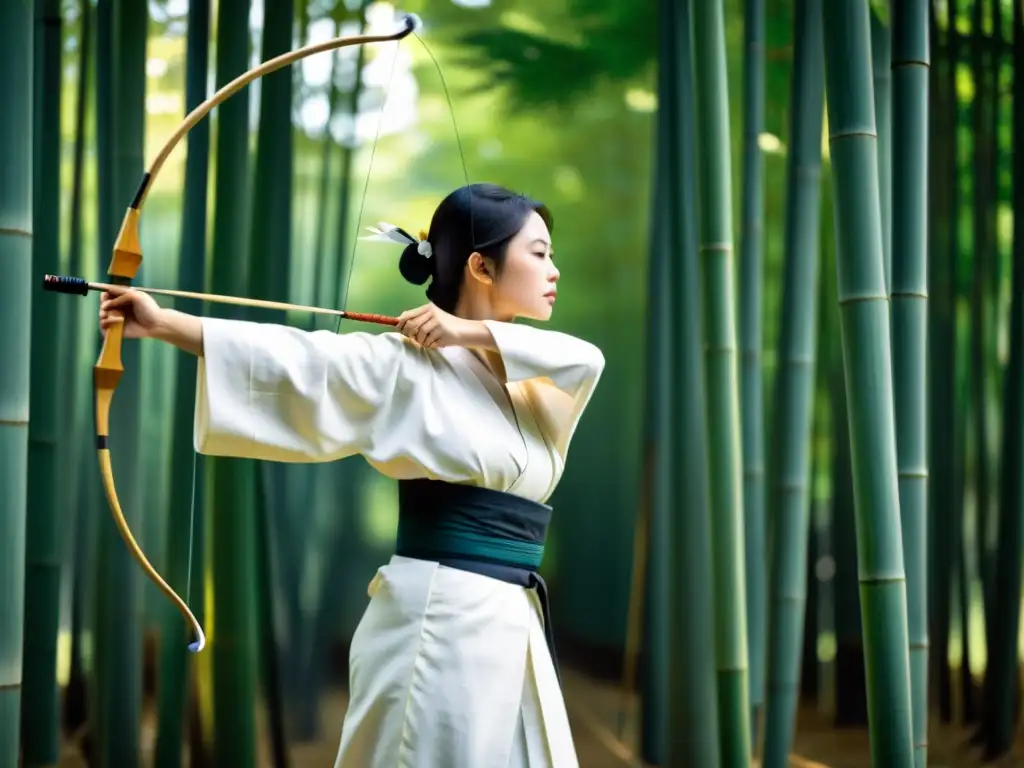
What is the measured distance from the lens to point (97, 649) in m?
2.86

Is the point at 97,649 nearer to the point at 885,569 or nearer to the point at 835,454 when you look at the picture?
the point at 885,569

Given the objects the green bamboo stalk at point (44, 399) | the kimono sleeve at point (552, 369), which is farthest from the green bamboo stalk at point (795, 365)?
the green bamboo stalk at point (44, 399)

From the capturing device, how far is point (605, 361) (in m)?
3.72

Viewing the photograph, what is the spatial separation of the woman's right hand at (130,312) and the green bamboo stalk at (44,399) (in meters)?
1.18

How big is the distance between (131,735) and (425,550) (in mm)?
1485

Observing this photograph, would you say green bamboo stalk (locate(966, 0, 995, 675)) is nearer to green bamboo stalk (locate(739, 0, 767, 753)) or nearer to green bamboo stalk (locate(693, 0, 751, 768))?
green bamboo stalk (locate(739, 0, 767, 753))

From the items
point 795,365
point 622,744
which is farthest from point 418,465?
point 622,744

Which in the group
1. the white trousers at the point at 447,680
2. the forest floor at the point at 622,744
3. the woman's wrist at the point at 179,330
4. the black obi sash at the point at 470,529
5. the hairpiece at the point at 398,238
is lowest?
the forest floor at the point at 622,744

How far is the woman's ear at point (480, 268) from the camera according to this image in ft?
5.42

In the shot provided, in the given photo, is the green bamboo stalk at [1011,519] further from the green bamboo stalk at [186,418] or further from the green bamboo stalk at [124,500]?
the green bamboo stalk at [124,500]

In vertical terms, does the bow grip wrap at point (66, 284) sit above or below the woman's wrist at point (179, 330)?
above

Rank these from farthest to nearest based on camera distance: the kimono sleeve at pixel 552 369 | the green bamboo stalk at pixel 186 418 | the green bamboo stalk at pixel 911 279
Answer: the green bamboo stalk at pixel 186 418
the green bamboo stalk at pixel 911 279
the kimono sleeve at pixel 552 369

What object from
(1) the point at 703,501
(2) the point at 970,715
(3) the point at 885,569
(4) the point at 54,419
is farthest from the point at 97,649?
(2) the point at 970,715

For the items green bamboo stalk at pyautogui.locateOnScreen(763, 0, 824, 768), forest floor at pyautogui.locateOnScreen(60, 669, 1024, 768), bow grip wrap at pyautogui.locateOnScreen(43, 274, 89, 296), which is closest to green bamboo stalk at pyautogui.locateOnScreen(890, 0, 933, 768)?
green bamboo stalk at pyautogui.locateOnScreen(763, 0, 824, 768)
